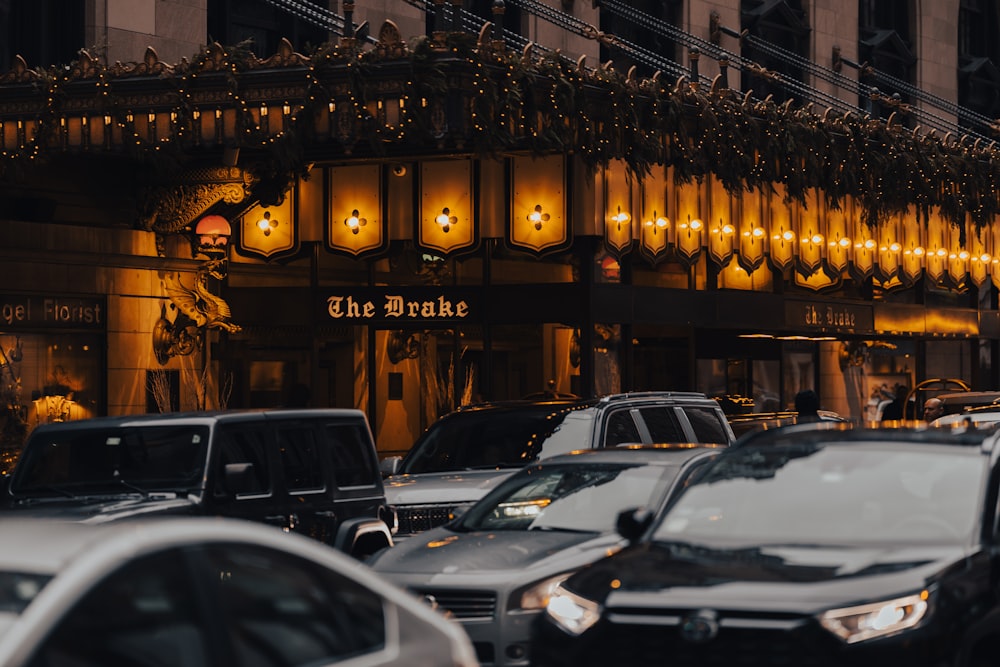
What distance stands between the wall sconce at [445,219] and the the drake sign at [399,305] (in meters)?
1.18

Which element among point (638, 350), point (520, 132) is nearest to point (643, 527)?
point (520, 132)

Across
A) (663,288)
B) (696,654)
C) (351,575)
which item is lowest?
(696,654)

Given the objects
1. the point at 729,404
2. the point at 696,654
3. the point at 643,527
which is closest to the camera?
the point at 696,654

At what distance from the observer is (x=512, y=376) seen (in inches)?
987

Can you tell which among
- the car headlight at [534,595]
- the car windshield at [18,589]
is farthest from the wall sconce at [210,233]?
the car windshield at [18,589]

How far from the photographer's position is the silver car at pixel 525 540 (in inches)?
391

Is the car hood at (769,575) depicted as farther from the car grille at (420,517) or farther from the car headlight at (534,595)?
the car grille at (420,517)

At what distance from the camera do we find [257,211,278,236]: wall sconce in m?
25.3

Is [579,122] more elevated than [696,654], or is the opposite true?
[579,122]

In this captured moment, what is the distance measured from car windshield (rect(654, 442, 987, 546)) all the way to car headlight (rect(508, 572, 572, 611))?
1640 millimetres

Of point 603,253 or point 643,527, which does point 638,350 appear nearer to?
point 603,253

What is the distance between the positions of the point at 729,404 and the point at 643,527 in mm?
21428

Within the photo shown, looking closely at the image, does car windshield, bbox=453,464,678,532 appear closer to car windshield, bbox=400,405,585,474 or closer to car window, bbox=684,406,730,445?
car windshield, bbox=400,405,585,474

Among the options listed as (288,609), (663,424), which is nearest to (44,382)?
(663,424)
